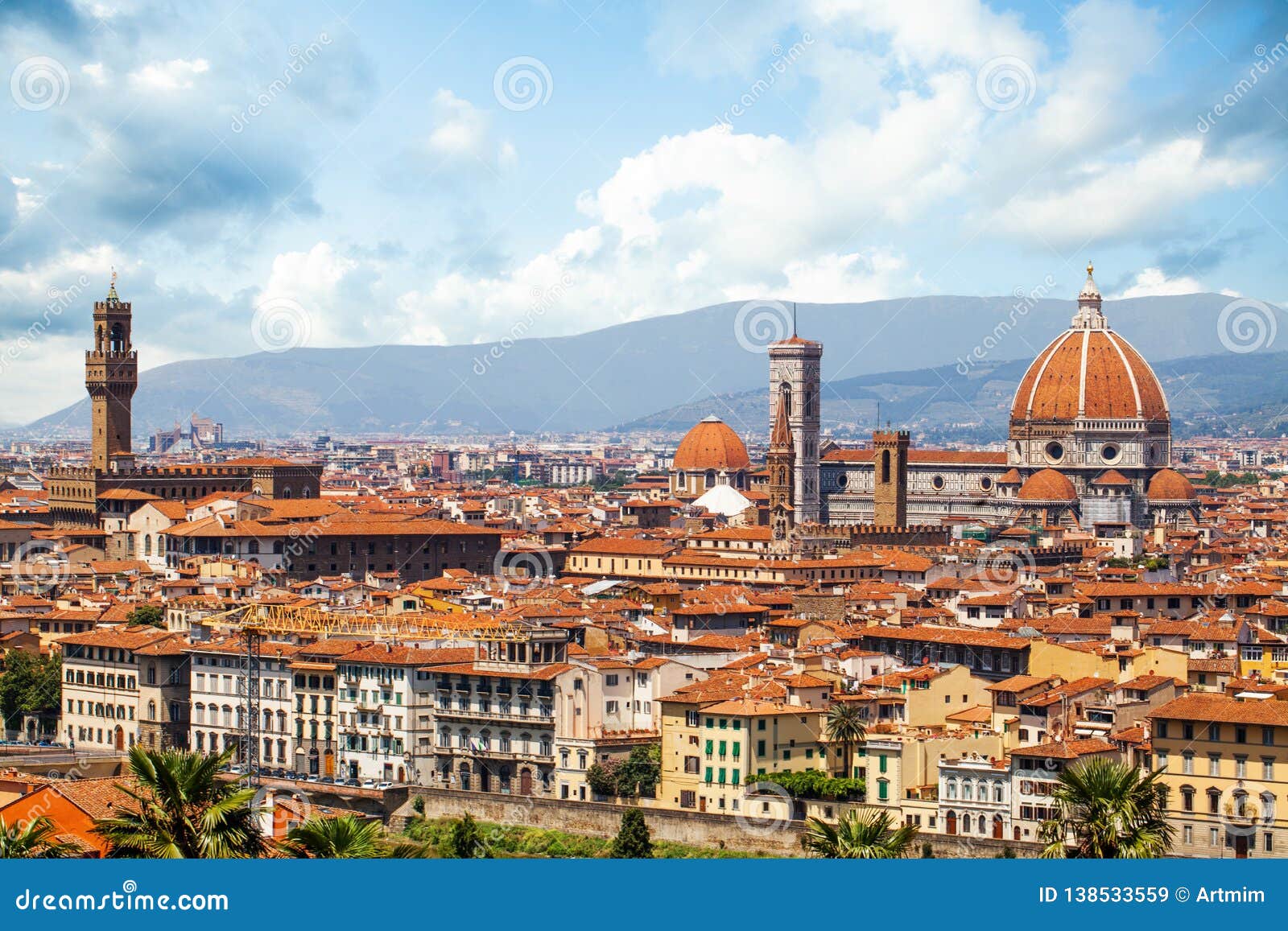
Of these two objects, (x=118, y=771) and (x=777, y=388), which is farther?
(x=777, y=388)

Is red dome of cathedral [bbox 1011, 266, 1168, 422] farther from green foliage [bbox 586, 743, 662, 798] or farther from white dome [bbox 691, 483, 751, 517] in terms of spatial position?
green foliage [bbox 586, 743, 662, 798]

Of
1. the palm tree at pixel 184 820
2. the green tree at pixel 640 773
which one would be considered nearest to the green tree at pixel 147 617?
the green tree at pixel 640 773

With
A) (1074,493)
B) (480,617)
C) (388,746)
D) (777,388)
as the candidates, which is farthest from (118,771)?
(777,388)

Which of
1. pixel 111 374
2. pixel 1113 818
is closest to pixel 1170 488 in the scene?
pixel 111 374

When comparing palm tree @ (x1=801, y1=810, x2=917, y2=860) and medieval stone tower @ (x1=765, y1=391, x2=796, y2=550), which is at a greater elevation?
medieval stone tower @ (x1=765, y1=391, x2=796, y2=550)

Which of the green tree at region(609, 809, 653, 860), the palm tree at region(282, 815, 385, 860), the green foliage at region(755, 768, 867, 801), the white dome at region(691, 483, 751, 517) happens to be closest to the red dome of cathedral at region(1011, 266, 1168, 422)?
the white dome at region(691, 483, 751, 517)

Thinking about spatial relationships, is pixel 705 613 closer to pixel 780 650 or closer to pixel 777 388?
pixel 780 650
